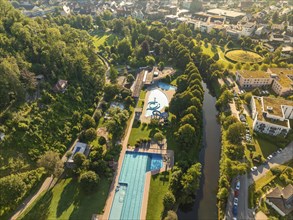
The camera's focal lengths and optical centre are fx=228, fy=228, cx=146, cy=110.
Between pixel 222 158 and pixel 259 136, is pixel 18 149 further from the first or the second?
pixel 259 136

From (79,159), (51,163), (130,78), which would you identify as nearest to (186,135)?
(79,159)

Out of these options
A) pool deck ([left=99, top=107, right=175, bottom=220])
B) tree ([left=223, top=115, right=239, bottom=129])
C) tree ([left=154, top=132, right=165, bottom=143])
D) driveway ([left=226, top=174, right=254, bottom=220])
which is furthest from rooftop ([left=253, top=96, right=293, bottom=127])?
pool deck ([left=99, top=107, right=175, bottom=220])

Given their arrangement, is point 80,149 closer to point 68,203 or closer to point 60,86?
point 68,203

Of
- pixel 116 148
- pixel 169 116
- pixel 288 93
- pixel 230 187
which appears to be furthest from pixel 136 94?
pixel 288 93

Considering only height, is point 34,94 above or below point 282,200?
above

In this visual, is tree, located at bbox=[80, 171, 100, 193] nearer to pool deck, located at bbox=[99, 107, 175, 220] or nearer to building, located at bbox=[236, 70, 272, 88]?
pool deck, located at bbox=[99, 107, 175, 220]
